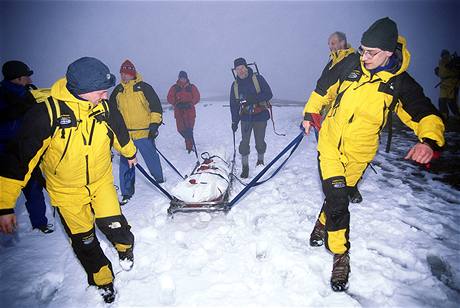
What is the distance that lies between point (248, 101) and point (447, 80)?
802 cm

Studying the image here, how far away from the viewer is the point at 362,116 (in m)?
2.74

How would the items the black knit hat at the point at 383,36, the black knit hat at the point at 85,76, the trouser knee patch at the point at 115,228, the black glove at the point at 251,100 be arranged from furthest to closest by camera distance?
1. the black glove at the point at 251,100
2. the trouser knee patch at the point at 115,228
3. the black knit hat at the point at 383,36
4. the black knit hat at the point at 85,76

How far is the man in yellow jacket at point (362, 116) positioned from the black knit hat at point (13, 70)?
4.03 meters

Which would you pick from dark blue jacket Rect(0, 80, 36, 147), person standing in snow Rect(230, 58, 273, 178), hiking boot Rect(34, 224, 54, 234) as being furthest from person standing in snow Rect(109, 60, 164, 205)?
person standing in snow Rect(230, 58, 273, 178)

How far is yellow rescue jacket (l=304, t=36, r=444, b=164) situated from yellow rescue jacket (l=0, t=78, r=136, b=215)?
2.49 metres

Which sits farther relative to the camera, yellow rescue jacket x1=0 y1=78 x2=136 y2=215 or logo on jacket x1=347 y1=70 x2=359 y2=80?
logo on jacket x1=347 y1=70 x2=359 y2=80

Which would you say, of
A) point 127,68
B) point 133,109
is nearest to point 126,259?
point 133,109

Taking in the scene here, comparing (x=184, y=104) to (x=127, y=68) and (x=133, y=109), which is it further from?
(x=127, y=68)

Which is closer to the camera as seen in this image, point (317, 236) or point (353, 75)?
point (353, 75)

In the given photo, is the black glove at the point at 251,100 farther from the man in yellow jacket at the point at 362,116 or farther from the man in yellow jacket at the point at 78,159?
the man in yellow jacket at the point at 78,159

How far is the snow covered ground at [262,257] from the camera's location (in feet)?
9.33

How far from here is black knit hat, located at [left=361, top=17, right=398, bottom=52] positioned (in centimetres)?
247

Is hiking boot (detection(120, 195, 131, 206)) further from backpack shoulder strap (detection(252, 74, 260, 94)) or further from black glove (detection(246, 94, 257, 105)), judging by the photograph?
backpack shoulder strap (detection(252, 74, 260, 94))

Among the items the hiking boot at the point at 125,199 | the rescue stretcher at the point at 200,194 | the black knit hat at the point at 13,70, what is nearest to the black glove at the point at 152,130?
the hiking boot at the point at 125,199
